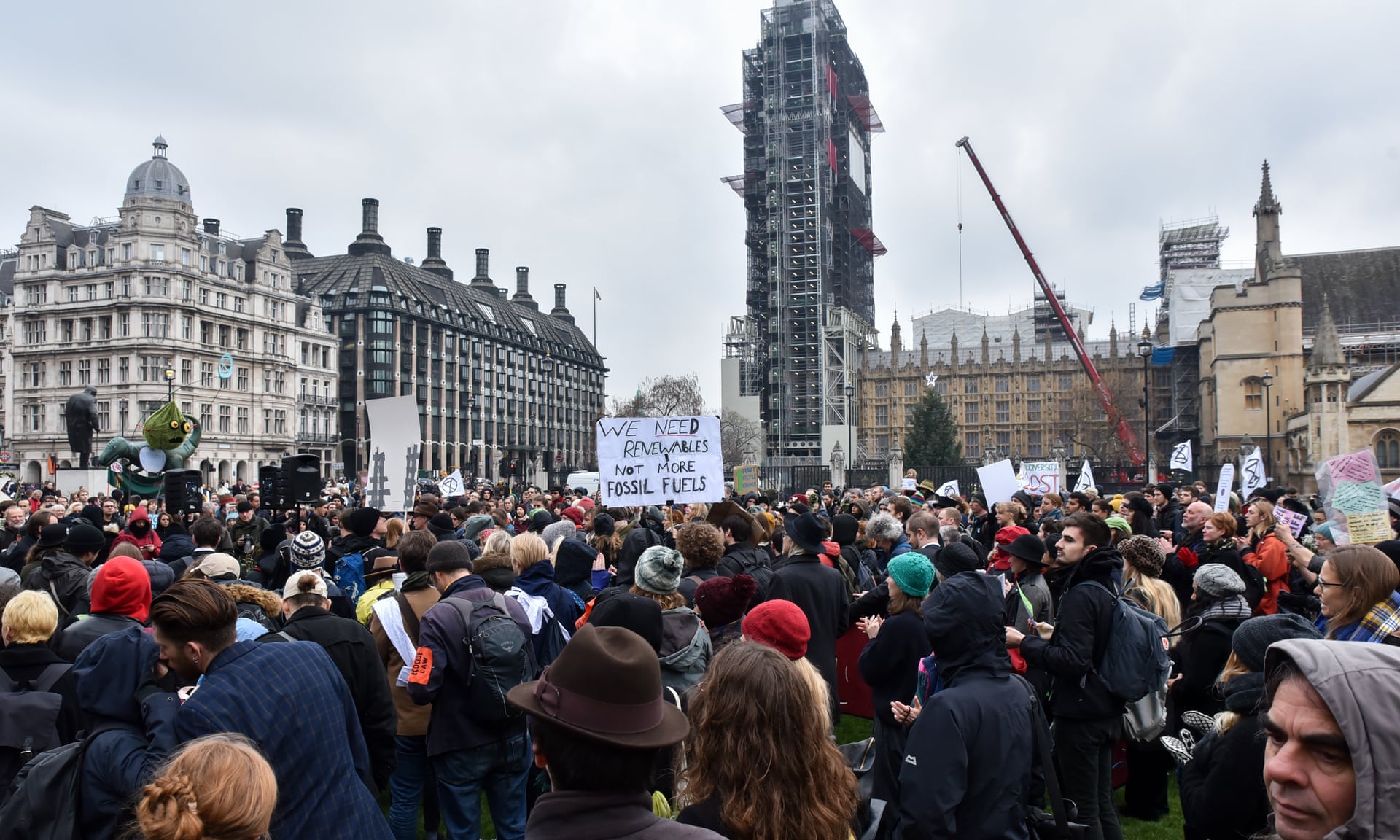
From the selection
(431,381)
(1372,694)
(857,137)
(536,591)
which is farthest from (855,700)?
(431,381)

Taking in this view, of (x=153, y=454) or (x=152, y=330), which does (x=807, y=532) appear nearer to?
(x=153, y=454)

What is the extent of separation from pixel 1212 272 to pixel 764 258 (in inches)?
1215

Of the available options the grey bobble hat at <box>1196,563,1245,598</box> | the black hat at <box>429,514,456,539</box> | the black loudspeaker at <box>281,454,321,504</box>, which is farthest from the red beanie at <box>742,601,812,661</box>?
the black loudspeaker at <box>281,454,321,504</box>

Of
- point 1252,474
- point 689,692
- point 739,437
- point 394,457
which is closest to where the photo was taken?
point 689,692

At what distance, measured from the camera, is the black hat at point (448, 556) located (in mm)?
5422

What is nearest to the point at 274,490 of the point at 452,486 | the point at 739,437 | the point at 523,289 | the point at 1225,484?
the point at 452,486

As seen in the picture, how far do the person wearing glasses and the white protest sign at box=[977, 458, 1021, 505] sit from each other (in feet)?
30.1

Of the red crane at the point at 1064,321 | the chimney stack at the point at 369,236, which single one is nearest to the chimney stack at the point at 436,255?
the chimney stack at the point at 369,236

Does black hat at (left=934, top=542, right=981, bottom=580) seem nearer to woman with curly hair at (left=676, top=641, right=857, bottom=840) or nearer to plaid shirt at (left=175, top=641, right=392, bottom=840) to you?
woman with curly hair at (left=676, top=641, right=857, bottom=840)

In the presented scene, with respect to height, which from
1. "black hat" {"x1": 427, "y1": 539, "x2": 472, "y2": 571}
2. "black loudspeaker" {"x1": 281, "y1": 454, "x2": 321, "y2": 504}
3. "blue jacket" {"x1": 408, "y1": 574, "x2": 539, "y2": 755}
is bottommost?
"blue jacket" {"x1": 408, "y1": 574, "x2": 539, "y2": 755}

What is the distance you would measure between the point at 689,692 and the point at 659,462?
645 cm

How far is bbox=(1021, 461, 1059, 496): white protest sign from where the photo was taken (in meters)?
19.6

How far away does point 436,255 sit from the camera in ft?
313

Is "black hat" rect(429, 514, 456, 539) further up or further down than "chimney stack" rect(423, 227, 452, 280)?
further down
